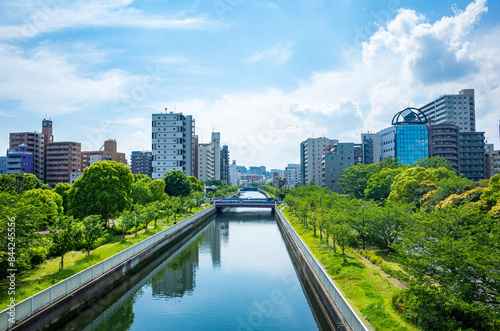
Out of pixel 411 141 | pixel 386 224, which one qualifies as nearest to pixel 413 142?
pixel 411 141

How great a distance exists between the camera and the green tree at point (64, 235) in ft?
66.2

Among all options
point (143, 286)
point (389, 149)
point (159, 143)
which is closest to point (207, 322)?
point (143, 286)

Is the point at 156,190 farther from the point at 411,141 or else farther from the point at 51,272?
the point at 411,141

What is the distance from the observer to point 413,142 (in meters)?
89.8

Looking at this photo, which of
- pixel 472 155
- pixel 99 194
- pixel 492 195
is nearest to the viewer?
pixel 492 195

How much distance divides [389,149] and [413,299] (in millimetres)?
93325

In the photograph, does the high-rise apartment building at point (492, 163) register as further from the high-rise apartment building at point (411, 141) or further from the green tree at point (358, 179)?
the green tree at point (358, 179)

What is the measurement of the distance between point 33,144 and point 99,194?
78.2 m

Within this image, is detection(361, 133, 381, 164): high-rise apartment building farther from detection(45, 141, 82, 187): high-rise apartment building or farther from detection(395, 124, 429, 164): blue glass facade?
detection(45, 141, 82, 187): high-rise apartment building

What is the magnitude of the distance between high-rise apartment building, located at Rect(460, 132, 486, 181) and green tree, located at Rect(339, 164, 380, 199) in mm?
41236

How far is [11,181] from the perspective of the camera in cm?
4094

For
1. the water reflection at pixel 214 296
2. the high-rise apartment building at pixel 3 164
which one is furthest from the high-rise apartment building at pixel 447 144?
the high-rise apartment building at pixel 3 164

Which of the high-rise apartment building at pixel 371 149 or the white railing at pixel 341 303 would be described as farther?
the high-rise apartment building at pixel 371 149

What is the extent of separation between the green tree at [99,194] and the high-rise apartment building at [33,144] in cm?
7288
